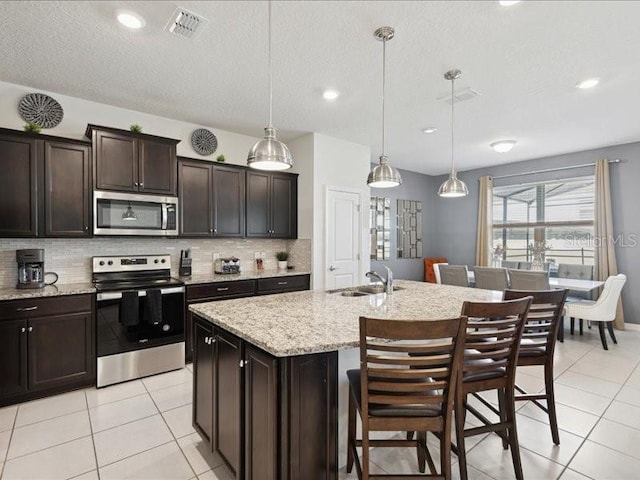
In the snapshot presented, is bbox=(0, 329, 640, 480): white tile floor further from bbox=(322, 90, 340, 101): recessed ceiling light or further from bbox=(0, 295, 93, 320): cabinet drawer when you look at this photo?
bbox=(322, 90, 340, 101): recessed ceiling light

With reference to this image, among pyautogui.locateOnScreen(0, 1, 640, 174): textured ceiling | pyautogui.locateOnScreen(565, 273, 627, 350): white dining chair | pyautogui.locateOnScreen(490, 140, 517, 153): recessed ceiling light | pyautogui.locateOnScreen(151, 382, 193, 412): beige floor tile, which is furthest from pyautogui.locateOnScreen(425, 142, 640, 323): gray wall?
pyautogui.locateOnScreen(151, 382, 193, 412): beige floor tile

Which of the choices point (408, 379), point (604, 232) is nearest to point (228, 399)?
point (408, 379)

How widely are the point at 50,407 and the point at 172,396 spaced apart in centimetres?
94

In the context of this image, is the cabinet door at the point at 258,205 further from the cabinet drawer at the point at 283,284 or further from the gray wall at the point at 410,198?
the gray wall at the point at 410,198

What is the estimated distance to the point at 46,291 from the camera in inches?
115

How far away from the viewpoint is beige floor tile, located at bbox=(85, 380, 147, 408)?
2.87m

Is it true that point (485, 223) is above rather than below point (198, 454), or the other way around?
above

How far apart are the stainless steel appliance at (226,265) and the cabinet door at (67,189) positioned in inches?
60.8

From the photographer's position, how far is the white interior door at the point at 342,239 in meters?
4.78

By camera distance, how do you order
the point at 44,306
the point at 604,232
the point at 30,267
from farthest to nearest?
1. the point at 604,232
2. the point at 30,267
3. the point at 44,306

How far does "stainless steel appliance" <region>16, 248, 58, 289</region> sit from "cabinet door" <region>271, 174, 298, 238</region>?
2.53m

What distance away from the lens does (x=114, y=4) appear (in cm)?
207

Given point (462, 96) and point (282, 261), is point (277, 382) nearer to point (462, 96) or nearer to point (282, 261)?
point (462, 96)

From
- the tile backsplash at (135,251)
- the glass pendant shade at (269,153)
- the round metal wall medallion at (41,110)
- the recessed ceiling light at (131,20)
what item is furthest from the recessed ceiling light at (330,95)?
the round metal wall medallion at (41,110)
